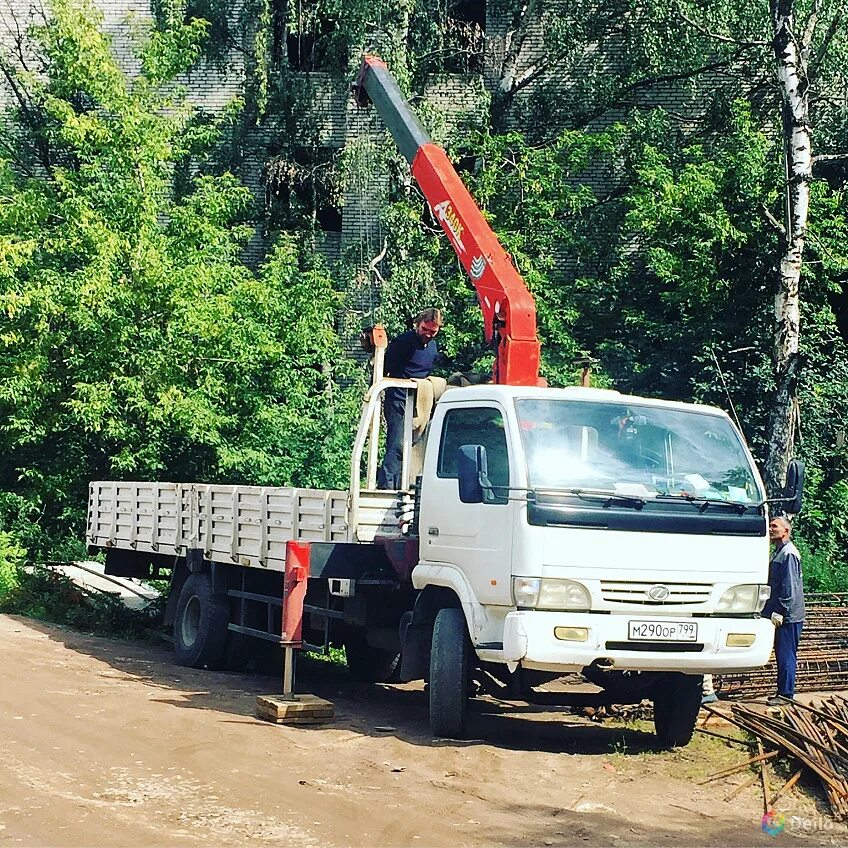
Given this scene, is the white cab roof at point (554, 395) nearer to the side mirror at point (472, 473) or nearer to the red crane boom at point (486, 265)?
the side mirror at point (472, 473)

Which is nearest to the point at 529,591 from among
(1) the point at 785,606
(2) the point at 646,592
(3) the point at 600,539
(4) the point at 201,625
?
(3) the point at 600,539

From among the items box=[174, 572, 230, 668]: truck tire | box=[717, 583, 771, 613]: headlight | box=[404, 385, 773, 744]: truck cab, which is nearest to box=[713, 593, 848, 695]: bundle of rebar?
box=[404, 385, 773, 744]: truck cab

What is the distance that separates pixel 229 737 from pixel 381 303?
14.9 metres

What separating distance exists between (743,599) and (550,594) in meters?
1.46

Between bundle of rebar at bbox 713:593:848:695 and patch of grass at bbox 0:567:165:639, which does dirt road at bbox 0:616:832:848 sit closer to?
bundle of rebar at bbox 713:593:848:695

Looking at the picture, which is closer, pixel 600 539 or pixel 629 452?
pixel 600 539

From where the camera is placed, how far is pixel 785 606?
452 inches

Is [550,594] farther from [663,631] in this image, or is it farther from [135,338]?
[135,338]

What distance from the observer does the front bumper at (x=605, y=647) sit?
8461mm

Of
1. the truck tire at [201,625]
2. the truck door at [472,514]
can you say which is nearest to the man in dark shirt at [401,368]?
the truck door at [472,514]

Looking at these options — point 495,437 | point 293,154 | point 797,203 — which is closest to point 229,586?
point 495,437

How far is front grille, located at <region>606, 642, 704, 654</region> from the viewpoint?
856 cm

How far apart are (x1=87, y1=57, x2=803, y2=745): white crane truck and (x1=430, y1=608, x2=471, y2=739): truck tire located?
0.5 inches

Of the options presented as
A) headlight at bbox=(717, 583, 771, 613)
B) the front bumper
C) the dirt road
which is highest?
headlight at bbox=(717, 583, 771, 613)
